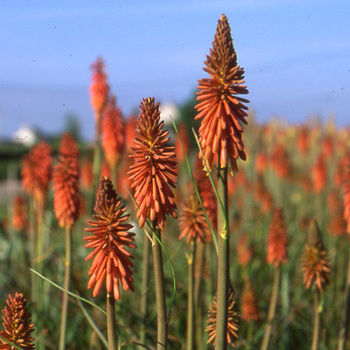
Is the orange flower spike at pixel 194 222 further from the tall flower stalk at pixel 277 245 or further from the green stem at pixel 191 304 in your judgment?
the tall flower stalk at pixel 277 245

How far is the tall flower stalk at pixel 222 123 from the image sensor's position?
7.82ft

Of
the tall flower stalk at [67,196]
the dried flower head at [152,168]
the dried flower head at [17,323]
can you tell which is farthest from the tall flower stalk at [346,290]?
the dried flower head at [17,323]

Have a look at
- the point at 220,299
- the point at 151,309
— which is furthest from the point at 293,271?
the point at 220,299

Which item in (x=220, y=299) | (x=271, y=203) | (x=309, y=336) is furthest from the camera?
(x=271, y=203)

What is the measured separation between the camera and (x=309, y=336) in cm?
664

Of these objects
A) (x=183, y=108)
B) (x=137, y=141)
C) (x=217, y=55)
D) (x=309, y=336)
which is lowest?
(x=309, y=336)

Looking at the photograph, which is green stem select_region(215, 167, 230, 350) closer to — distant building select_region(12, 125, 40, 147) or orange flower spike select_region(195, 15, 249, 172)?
orange flower spike select_region(195, 15, 249, 172)

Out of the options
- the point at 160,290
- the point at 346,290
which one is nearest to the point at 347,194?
the point at 346,290

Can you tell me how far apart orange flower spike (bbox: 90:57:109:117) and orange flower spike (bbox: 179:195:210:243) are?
3653 millimetres

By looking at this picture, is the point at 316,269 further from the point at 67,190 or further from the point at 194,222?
the point at 67,190

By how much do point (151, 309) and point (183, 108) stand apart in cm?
3107

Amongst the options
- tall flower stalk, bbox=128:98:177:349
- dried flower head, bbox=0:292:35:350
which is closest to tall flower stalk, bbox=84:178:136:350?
tall flower stalk, bbox=128:98:177:349

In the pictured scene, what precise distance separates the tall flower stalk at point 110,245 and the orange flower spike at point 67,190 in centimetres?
189

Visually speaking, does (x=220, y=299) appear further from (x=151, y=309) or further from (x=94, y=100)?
(x=94, y=100)
